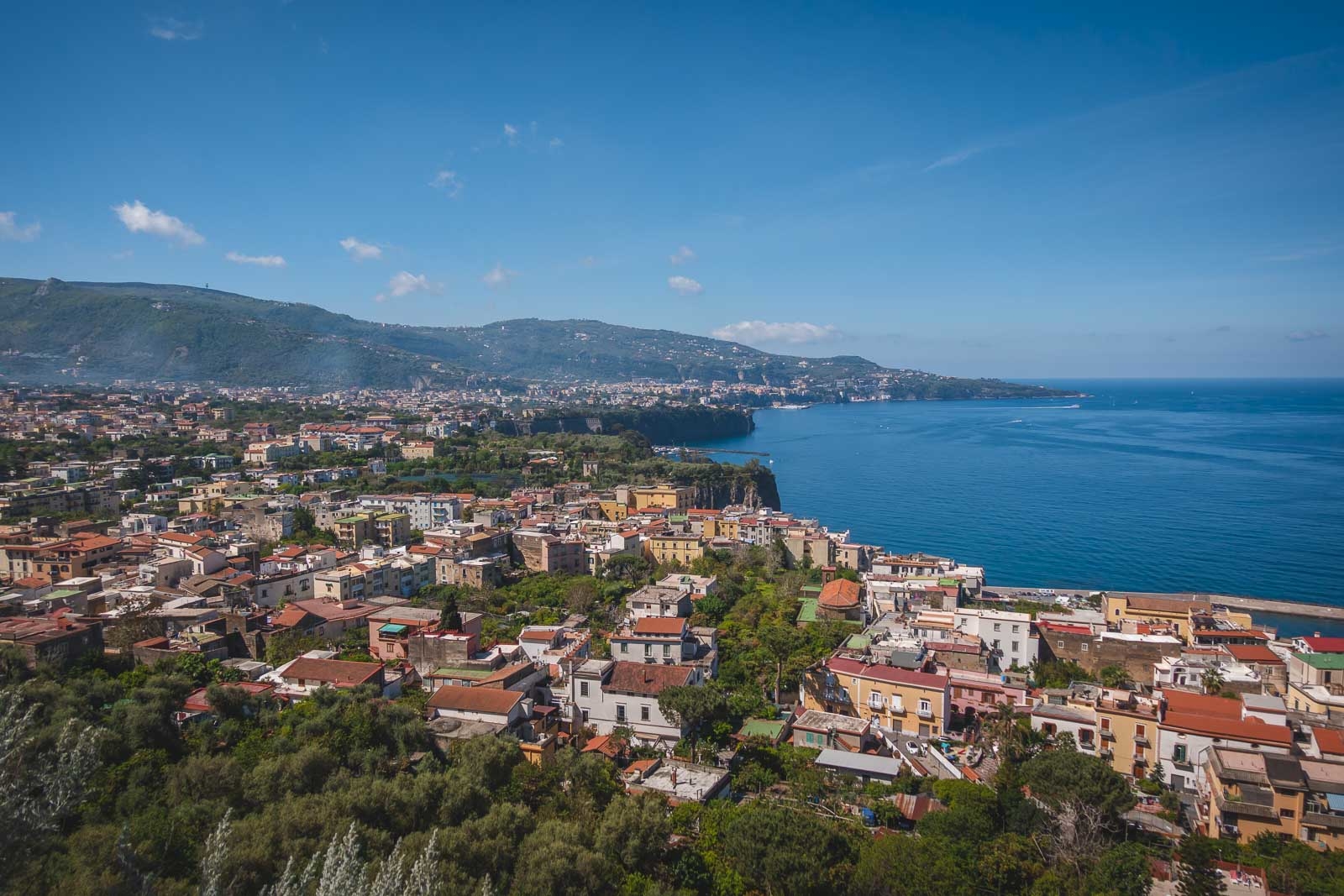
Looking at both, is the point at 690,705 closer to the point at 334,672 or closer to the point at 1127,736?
the point at 334,672

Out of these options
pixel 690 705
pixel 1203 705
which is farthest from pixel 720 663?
pixel 1203 705

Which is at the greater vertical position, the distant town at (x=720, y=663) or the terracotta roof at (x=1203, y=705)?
the terracotta roof at (x=1203, y=705)

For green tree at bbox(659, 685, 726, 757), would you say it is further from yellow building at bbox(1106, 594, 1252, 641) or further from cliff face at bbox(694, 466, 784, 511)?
cliff face at bbox(694, 466, 784, 511)

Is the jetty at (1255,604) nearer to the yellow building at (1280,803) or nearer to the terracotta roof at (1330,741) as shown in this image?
the terracotta roof at (1330,741)

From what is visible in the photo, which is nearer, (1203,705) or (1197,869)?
(1197,869)

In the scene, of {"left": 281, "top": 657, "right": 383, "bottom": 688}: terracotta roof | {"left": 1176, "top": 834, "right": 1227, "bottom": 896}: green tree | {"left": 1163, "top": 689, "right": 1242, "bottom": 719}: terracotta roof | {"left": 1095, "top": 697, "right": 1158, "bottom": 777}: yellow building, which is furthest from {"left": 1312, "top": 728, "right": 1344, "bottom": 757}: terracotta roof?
{"left": 281, "top": 657, "right": 383, "bottom": 688}: terracotta roof

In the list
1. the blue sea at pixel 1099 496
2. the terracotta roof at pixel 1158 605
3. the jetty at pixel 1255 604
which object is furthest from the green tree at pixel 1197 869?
the blue sea at pixel 1099 496

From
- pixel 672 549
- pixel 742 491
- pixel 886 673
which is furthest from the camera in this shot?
pixel 742 491
